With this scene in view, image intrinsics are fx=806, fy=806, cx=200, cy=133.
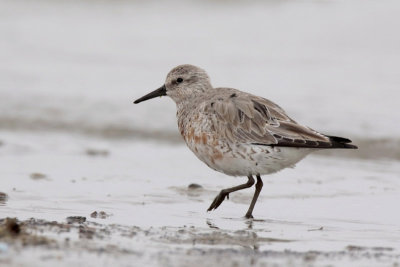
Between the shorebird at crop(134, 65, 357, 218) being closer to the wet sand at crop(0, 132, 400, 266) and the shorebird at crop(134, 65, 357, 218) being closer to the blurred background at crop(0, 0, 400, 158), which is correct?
the wet sand at crop(0, 132, 400, 266)

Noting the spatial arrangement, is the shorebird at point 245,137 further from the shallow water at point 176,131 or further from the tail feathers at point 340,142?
the shallow water at point 176,131

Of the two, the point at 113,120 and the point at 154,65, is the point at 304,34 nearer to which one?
the point at 154,65

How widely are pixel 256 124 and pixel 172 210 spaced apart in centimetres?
100

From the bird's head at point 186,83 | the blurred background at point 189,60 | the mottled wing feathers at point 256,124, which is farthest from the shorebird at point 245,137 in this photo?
the blurred background at point 189,60

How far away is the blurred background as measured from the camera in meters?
11.2

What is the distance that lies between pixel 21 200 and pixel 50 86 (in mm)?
6027

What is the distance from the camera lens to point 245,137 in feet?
21.9

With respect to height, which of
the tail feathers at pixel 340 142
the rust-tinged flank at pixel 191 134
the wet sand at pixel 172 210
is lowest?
the wet sand at pixel 172 210

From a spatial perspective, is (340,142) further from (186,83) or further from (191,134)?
(186,83)

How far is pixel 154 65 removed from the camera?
45.6ft

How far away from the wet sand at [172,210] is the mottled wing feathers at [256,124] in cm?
64

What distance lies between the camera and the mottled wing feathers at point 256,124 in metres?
6.43

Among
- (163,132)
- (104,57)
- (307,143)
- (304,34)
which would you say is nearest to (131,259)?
(307,143)

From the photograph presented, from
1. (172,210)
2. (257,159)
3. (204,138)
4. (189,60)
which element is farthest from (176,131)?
(257,159)
